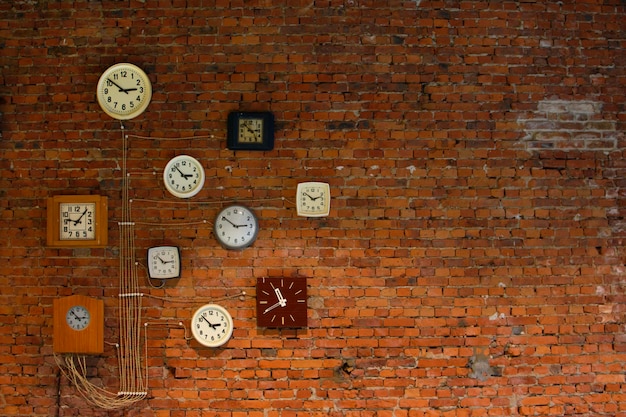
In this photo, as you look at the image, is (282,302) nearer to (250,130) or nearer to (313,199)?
(313,199)

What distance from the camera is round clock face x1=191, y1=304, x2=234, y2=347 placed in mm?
3180

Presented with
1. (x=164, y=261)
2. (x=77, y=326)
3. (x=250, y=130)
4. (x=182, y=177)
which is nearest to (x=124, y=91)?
(x=182, y=177)

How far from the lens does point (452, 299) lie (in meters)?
3.25

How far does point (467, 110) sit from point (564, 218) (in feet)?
2.96

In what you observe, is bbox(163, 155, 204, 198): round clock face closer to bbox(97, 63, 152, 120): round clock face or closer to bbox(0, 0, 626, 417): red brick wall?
bbox(0, 0, 626, 417): red brick wall

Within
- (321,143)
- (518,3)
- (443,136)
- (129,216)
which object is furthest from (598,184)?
(129,216)

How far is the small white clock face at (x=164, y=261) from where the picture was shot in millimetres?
3188

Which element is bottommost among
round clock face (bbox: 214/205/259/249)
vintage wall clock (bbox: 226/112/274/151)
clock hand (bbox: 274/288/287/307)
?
clock hand (bbox: 274/288/287/307)

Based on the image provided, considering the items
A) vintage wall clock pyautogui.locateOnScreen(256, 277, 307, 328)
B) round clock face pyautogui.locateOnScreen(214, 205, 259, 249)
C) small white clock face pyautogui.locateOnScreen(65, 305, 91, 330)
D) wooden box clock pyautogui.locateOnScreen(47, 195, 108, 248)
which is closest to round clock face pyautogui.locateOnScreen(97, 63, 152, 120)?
wooden box clock pyautogui.locateOnScreen(47, 195, 108, 248)

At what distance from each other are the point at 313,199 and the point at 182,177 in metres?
0.81

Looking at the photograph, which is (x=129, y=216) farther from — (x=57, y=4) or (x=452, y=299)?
(x=452, y=299)

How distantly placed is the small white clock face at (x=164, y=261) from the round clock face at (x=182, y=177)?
1.11 feet

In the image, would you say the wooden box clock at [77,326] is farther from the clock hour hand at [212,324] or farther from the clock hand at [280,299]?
the clock hand at [280,299]

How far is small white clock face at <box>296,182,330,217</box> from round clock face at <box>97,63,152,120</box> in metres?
1.10
